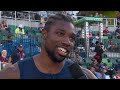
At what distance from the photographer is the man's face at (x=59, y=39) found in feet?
4.80

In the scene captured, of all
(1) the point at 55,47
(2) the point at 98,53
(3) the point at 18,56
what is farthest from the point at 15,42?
(1) the point at 55,47

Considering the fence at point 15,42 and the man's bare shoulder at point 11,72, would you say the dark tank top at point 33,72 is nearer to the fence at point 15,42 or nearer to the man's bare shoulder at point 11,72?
the man's bare shoulder at point 11,72

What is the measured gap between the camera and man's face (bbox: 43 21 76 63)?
1464 millimetres

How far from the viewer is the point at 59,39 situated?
4.81 ft

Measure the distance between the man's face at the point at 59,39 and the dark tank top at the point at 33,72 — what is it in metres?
0.10

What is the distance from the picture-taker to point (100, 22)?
8.04ft

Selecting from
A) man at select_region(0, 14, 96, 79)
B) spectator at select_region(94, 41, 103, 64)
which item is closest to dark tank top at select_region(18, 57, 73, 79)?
man at select_region(0, 14, 96, 79)

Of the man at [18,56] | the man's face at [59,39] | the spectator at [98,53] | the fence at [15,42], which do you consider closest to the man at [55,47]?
the man's face at [59,39]

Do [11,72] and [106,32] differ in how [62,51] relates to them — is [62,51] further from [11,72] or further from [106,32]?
[106,32]

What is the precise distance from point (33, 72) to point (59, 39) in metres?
0.23

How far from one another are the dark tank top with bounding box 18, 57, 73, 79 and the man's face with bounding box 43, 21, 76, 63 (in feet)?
0.33

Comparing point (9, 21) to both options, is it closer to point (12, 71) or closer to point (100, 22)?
point (100, 22)
